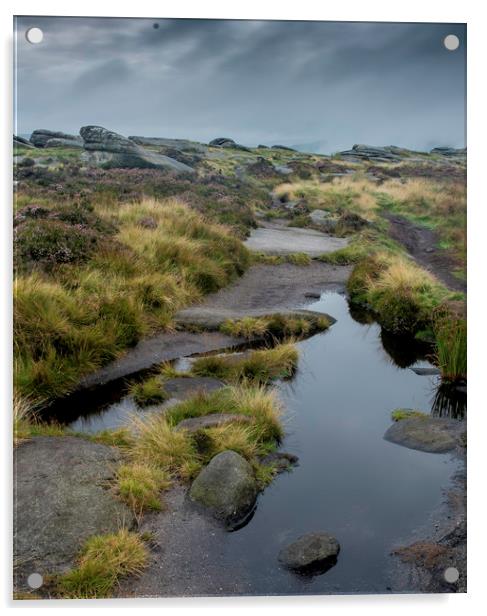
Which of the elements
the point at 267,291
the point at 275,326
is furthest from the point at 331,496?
the point at 267,291

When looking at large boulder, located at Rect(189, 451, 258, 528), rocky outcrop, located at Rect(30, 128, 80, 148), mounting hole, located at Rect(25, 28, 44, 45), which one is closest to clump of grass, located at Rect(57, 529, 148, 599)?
large boulder, located at Rect(189, 451, 258, 528)

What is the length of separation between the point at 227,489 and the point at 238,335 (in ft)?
6.38

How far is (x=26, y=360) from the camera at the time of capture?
6320 mm

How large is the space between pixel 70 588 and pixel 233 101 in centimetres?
432

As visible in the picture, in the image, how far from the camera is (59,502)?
5.31 m

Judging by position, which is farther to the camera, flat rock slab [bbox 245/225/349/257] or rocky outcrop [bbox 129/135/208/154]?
flat rock slab [bbox 245/225/349/257]

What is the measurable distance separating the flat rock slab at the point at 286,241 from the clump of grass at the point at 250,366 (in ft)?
5.07

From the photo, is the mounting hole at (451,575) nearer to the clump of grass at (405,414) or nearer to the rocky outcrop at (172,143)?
the clump of grass at (405,414)

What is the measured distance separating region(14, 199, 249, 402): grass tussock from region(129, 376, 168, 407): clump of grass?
472mm

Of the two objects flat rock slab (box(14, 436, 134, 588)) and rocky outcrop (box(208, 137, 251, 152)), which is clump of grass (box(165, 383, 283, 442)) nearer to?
flat rock slab (box(14, 436, 134, 588))

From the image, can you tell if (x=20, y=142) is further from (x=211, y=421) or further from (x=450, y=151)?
(x=450, y=151)

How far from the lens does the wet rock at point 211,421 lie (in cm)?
612

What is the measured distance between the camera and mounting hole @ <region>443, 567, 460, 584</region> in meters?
5.34
